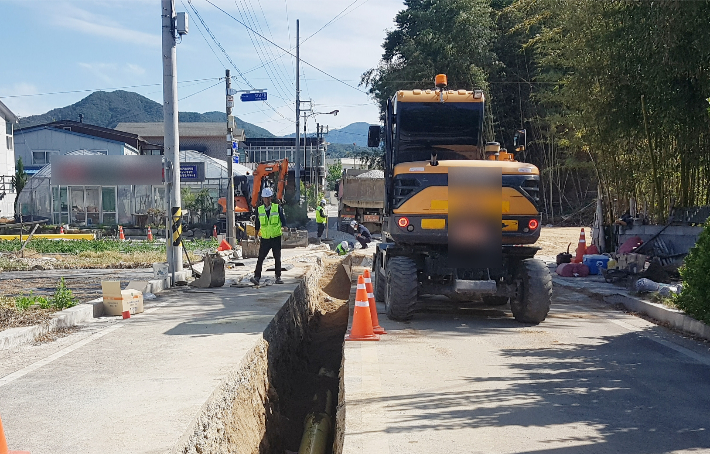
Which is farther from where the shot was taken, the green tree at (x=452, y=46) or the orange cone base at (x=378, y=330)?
the green tree at (x=452, y=46)

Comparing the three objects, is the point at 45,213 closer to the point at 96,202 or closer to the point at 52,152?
the point at 96,202

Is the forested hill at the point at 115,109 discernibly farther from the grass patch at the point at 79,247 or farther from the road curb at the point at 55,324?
the road curb at the point at 55,324

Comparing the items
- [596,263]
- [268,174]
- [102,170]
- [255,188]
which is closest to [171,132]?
[596,263]

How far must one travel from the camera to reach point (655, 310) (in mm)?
10469

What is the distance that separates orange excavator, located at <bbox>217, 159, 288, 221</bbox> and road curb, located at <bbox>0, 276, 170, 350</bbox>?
19.7 metres

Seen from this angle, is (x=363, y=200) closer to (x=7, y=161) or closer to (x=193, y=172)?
(x=193, y=172)

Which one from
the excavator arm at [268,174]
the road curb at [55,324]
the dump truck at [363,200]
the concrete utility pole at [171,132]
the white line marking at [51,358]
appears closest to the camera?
the white line marking at [51,358]

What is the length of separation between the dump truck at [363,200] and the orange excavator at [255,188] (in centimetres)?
312

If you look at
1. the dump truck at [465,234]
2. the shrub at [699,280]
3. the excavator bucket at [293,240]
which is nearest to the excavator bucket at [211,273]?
the dump truck at [465,234]

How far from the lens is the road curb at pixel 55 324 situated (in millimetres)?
7906

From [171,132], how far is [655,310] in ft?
30.5

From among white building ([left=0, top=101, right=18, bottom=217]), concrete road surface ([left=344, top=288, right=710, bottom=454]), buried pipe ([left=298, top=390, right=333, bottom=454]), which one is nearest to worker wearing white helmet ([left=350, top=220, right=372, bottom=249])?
concrete road surface ([left=344, top=288, right=710, bottom=454])

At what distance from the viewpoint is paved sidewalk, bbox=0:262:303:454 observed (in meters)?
4.87

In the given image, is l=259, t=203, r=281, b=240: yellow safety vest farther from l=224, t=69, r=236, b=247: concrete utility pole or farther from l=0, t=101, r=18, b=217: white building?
l=0, t=101, r=18, b=217: white building
